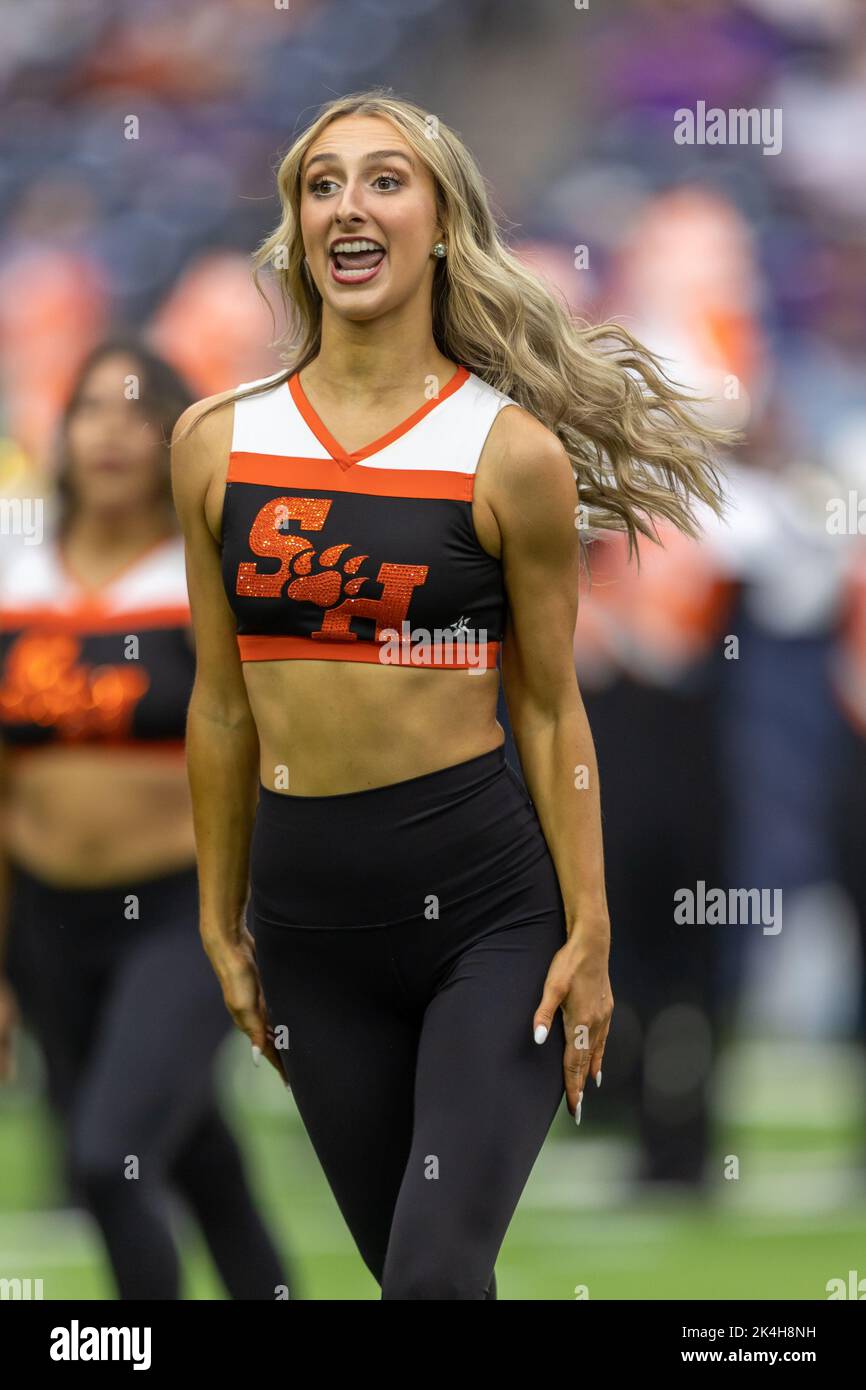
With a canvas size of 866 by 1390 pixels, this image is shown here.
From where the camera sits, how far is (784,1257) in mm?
4574

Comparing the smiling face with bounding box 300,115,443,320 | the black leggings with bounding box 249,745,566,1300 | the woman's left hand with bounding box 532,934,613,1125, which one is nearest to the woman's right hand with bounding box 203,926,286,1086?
the black leggings with bounding box 249,745,566,1300

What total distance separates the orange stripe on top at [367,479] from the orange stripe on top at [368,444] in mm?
19

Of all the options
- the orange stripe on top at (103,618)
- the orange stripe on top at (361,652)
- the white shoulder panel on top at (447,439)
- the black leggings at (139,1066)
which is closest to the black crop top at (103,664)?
the orange stripe on top at (103,618)

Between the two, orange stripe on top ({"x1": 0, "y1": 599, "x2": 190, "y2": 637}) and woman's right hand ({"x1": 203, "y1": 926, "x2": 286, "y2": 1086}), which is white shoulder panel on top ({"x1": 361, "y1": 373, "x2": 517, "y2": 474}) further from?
orange stripe on top ({"x1": 0, "y1": 599, "x2": 190, "y2": 637})

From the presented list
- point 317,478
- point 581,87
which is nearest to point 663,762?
point 581,87

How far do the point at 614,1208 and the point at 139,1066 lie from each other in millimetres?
1809

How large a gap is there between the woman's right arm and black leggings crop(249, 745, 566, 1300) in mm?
118

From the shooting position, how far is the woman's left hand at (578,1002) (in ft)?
9.50

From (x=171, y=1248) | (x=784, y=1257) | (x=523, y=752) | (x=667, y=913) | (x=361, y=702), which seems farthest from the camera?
(x=667, y=913)

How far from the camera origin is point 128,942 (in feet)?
12.4

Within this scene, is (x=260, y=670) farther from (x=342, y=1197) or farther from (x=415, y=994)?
(x=342, y=1197)

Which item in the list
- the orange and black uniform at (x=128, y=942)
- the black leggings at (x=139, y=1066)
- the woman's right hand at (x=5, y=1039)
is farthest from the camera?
the woman's right hand at (x=5, y=1039)

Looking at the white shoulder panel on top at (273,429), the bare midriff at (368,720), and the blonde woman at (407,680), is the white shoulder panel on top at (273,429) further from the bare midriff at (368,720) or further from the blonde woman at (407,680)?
the bare midriff at (368,720)
